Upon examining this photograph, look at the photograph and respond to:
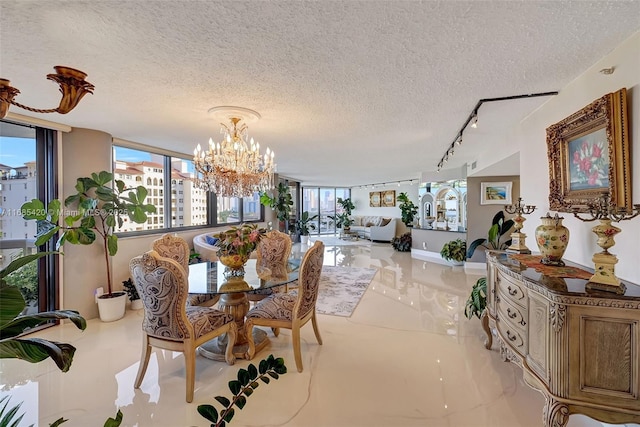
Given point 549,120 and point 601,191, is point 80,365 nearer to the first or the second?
point 601,191

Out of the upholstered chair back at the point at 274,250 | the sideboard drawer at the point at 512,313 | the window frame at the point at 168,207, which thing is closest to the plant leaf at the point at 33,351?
the sideboard drawer at the point at 512,313

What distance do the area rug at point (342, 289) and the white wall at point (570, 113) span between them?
2361mm

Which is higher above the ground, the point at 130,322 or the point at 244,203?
the point at 244,203

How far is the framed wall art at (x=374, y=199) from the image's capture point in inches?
464

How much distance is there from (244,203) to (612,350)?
690 centimetres

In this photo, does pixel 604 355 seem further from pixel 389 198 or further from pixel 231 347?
pixel 389 198

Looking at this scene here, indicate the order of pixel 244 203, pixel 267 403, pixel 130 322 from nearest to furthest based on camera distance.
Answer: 1. pixel 267 403
2. pixel 130 322
3. pixel 244 203

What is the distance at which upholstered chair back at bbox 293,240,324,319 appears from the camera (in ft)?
8.14

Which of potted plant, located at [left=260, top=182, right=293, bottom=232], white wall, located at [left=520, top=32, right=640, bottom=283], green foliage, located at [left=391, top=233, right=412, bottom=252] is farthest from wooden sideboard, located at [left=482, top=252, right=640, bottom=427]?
green foliage, located at [left=391, top=233, right=412, bottom=252]

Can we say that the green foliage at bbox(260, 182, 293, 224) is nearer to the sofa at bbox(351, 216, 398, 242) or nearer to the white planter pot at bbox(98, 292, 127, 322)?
the sofa at bbox(351, 216, 398, 242)

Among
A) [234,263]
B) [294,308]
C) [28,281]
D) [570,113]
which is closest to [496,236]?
[570,113]

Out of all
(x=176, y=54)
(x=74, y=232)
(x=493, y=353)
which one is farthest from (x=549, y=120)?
(x=74, y=232)

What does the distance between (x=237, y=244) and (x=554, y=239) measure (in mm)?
2577

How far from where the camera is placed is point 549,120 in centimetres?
250
